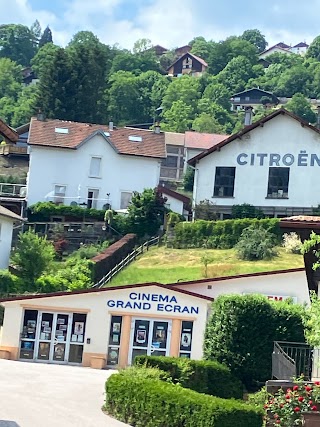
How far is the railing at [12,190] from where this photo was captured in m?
68.9

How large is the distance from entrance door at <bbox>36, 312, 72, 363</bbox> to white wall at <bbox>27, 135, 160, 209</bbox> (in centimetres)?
3225

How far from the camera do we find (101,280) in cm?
4978

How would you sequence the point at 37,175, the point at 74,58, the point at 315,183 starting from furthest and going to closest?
the point at 74,58, the point at 37,175, the point at 315,183

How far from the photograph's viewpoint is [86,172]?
69.9 m

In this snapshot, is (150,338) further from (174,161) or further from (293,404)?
(174,161)

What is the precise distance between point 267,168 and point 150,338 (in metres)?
27.9

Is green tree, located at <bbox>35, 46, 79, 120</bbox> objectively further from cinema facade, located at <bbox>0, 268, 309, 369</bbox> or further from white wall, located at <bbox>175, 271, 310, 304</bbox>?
white wall, located at <bbox>175, 271, 310, 304</bbox>

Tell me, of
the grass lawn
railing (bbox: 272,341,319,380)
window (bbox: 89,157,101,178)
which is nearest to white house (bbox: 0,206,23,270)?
the grass lawn

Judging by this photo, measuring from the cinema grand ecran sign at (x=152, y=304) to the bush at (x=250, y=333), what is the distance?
6940 millimetres

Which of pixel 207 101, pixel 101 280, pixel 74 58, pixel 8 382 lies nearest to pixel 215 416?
pixel 8 382

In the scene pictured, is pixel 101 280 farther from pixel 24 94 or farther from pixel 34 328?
pixel 24 94

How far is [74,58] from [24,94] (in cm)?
5723

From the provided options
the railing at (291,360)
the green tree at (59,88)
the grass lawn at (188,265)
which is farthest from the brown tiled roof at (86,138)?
the railing at (291,360)

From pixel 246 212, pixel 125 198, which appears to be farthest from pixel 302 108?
pixel 246 212
